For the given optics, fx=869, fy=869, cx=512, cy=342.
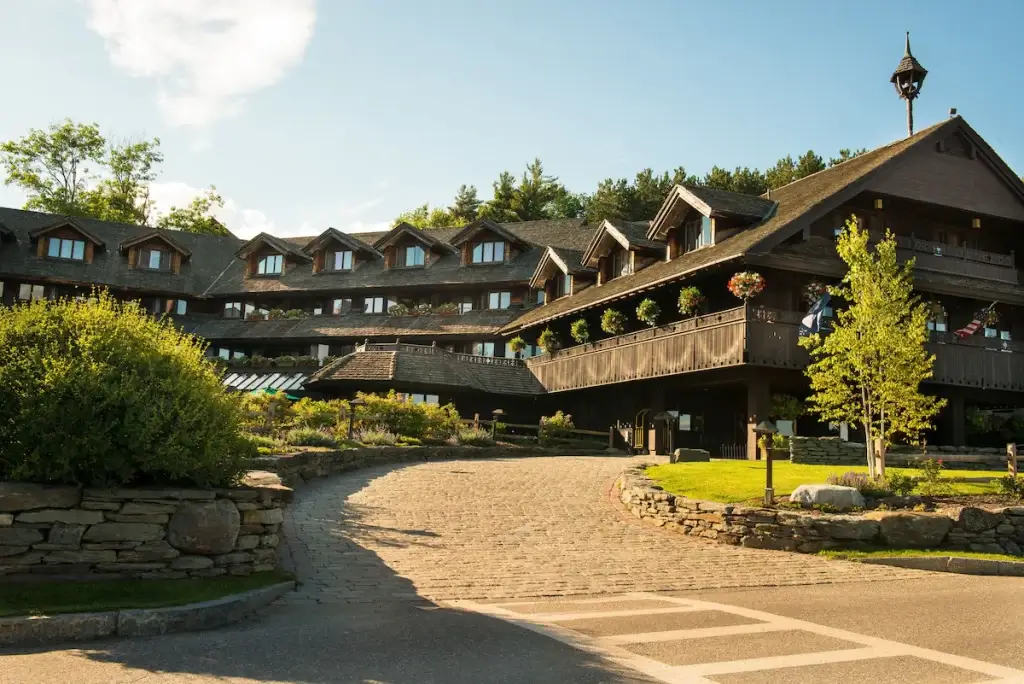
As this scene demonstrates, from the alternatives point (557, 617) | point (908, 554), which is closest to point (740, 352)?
point (908, 554)

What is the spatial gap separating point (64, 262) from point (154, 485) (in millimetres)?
48878

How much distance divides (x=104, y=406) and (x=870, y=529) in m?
12.9

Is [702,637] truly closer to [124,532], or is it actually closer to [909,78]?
[124,532]

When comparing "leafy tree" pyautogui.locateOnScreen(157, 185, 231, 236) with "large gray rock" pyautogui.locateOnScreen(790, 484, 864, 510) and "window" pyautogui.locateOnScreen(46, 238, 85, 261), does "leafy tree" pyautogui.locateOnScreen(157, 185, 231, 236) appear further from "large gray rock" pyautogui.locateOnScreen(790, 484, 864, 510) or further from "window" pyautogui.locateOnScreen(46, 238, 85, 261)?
"large gray rock" pyautogui.locateOnScreen(790, 484, 864, 510)

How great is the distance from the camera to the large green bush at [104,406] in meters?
9.62

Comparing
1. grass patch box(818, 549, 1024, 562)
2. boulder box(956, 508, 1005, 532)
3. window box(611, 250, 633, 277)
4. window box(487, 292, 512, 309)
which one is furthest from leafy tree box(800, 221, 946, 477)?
window box(487, 292, 512, 309)

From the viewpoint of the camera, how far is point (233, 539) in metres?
10.3

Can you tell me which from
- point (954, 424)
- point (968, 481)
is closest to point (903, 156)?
point (954, 424)

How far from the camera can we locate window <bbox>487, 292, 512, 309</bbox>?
5062cm

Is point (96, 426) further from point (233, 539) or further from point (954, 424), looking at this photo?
point (954, 424)

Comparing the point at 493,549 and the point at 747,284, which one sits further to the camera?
the point at 747,284

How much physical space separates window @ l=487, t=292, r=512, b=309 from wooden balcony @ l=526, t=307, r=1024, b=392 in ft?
43.3

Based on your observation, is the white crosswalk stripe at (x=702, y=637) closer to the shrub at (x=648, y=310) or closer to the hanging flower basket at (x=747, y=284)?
the hanging flower basket at (x=747, y=284)

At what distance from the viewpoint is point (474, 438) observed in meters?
31.8
